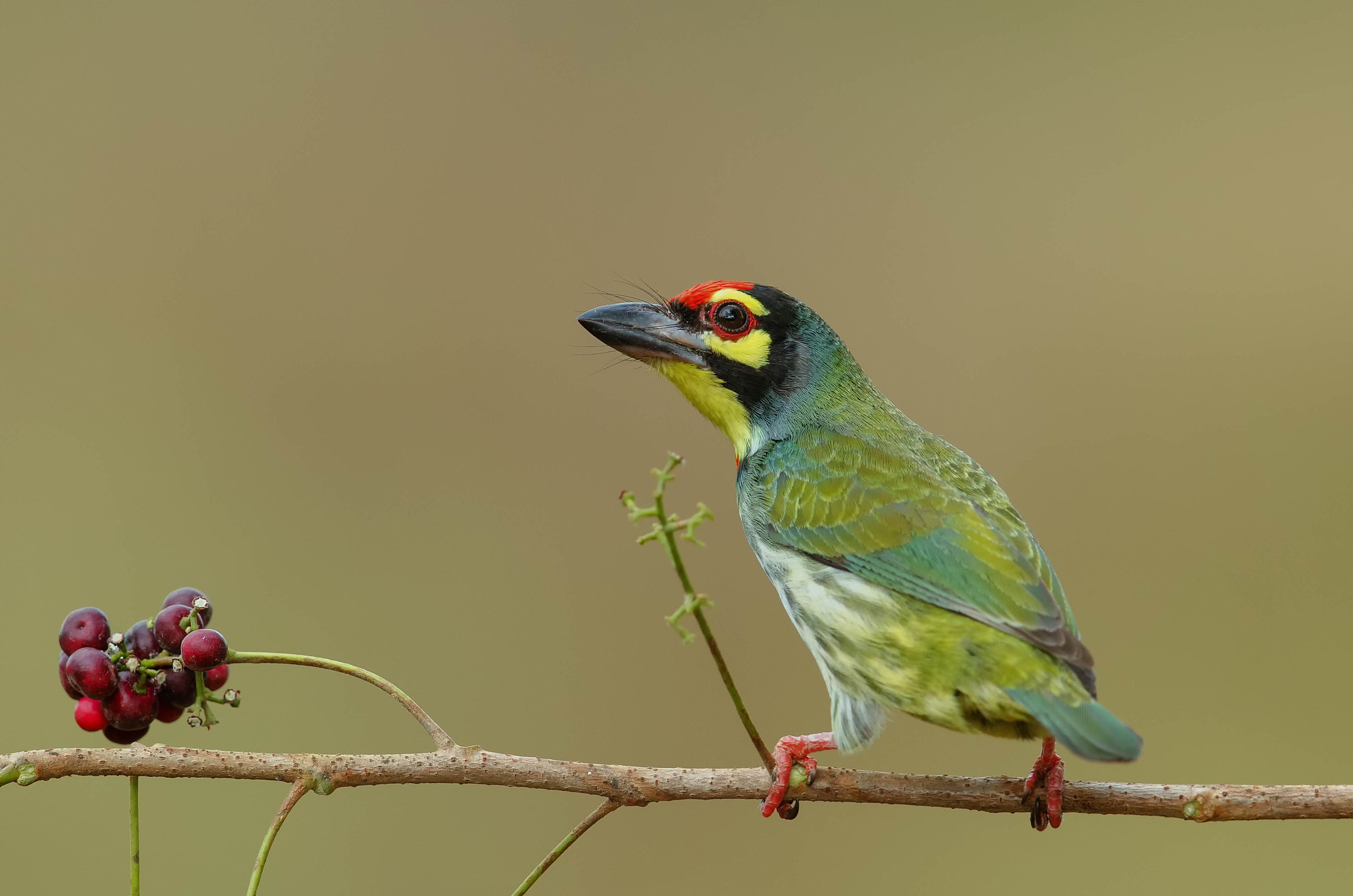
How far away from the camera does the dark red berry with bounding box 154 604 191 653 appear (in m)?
2.02

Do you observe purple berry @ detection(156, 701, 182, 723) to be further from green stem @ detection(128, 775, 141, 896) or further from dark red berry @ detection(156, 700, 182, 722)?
green stem @ detection(128, 775, 141, 896)

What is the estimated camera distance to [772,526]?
9.27 feet

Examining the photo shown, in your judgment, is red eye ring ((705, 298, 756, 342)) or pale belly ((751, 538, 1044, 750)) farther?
red eye ring ((705, 298, 756, 342))

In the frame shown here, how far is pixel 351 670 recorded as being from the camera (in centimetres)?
195

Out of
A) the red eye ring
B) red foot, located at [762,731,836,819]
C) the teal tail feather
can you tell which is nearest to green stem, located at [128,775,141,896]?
red foot, located at [762,731,836,819]

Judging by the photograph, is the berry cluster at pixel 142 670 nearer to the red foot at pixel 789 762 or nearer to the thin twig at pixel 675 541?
the thin twig at pixel 675 541

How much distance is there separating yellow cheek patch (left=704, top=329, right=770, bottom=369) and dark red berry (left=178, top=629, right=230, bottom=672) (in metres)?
1.58

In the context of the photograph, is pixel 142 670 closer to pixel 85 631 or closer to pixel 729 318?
pixel 85 631

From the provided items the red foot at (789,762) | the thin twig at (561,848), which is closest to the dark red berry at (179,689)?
the thin twig at (561,848)

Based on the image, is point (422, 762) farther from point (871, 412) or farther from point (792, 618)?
point (871, 412)

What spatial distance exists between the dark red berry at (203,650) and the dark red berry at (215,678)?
139mm

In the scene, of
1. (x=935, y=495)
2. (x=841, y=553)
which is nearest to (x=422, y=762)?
(x=841, y=553)

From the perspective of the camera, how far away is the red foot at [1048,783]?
7.94ft

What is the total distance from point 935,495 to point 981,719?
0.58m
